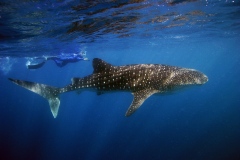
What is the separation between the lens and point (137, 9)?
1352 centimetres

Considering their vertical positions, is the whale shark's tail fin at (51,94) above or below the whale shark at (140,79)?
below

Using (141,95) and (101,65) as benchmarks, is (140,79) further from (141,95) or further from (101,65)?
(101,65)

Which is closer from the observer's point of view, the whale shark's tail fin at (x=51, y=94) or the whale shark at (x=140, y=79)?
the whale shark at (x=140, y=79)

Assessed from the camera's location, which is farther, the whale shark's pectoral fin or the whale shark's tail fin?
the whale shark's tail fin

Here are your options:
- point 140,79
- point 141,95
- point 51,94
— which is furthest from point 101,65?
point 51,94

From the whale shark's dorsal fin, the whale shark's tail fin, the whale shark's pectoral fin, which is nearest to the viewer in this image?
the whale shark's pectoral fin

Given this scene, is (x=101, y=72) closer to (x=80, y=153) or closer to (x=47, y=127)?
(x=80, y=153)

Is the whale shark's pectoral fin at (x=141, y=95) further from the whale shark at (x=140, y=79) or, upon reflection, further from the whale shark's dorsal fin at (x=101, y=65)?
the whale shark's dorsal fin at (x=101, y=65)

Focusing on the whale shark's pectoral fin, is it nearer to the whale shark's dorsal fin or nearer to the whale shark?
the whale shark

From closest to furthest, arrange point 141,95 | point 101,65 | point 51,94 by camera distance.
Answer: point 141,95
point 101,65
point 51,94

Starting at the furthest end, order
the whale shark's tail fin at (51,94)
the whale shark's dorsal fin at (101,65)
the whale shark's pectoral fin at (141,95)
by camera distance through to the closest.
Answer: the whale shark's tail fin at (51,94) → the whale shark's dorsal fin at (101,65) → the whale shark's pectoral fin at (141,95)

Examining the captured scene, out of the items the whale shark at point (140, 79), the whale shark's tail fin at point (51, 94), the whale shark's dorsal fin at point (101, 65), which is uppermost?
the whale shark's dorsal fin at point (101, 65)

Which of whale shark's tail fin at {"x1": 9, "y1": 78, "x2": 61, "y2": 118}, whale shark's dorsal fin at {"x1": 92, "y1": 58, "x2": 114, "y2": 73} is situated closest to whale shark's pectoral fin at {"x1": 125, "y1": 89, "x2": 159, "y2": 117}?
whale shark's dorsal fin at {"x1": 92, "y1": 58, "x2": 114, "y2": 73}

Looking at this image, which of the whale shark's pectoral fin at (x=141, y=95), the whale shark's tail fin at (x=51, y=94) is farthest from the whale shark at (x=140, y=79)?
the whale shark's tail fin at (x=51, y=94)
